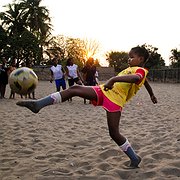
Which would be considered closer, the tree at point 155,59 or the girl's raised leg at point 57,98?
the girl's raised leg at point 57,98

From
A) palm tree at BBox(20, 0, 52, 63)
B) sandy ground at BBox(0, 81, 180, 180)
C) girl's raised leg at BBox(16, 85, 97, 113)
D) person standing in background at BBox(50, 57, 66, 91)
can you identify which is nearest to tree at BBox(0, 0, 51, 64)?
palm tree at BBox(20, 0, 52, 63)

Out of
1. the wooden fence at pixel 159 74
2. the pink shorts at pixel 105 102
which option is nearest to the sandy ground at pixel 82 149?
the pink shorts at pixel 105 102

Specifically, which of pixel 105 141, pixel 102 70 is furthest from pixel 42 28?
pixel 105 141

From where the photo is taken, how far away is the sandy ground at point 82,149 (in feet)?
13.4

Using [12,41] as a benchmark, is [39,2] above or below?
above

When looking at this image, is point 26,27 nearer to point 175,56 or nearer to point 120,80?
point 175,56

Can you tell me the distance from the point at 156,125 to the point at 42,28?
151 feet

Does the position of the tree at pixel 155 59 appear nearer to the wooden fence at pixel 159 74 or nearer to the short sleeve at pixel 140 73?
the wooden fence at pixel 159 74

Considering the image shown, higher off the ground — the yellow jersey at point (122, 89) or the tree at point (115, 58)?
the tree at point (115, 58)

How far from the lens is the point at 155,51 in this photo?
64.1m

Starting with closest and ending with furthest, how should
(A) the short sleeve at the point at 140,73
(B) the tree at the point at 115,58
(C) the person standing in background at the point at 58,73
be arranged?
(A) the short sleeve at the point at 140,73 → (C) the person standing in background at the point at 58,73 → (B) the tree at the point at 115,58

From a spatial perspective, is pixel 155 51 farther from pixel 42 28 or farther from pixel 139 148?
pixel 139 148

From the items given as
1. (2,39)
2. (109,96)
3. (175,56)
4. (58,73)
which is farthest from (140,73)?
(175,56)

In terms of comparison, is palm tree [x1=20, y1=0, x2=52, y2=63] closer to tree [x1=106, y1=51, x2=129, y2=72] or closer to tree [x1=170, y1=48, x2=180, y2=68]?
tree [x1=170, y1=48, x2=180, y2=68]
